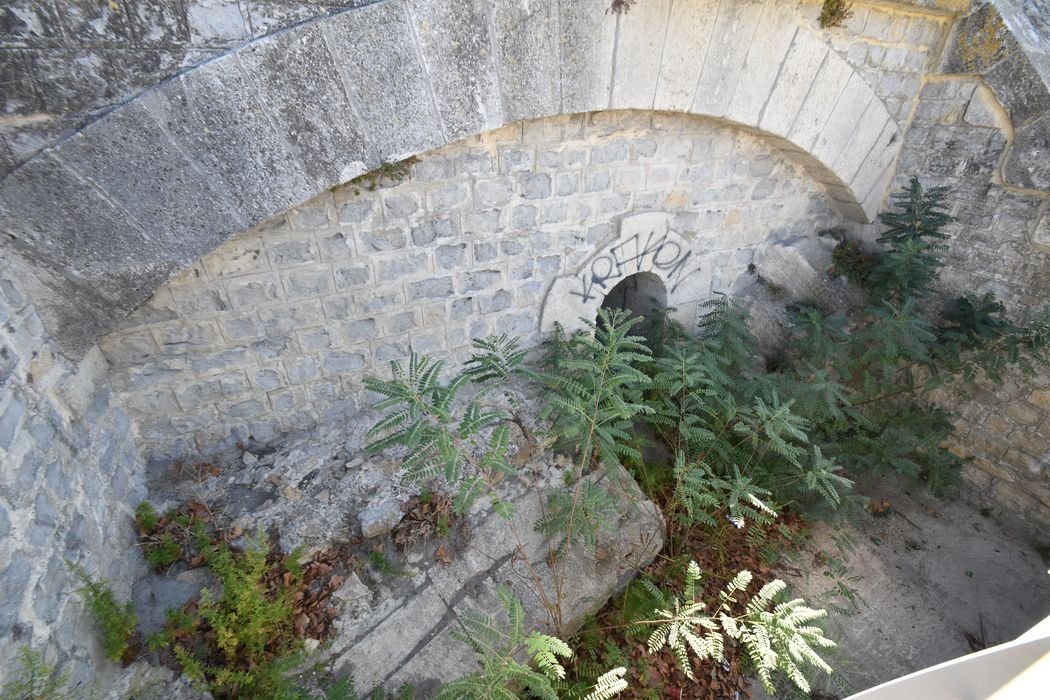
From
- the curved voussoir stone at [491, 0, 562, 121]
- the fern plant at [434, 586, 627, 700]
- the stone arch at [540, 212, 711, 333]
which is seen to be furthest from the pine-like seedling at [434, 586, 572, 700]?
the curved voussoir stone at [491, 0, 562, 121]

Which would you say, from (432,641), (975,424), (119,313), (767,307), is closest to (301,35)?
(119,313)

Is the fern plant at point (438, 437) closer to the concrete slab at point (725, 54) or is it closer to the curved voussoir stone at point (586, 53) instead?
the curved voussoir stone at point (586, 53)

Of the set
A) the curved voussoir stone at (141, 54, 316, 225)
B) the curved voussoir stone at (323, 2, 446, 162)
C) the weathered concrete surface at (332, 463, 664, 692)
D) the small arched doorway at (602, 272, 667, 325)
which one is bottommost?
the weathered concrete surface at (332, 463, 664, 692)

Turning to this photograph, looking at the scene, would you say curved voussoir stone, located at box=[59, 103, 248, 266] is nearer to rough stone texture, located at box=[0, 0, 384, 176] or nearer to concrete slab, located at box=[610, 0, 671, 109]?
rough stone texture, located at box=[0, 0, 384, 176]

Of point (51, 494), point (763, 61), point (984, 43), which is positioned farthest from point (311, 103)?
point (984, 43)

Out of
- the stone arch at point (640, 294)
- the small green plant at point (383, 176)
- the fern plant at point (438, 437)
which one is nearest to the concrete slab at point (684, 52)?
the stone arch at point (640, 294)

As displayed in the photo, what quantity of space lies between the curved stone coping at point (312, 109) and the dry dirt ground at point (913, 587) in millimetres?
3114

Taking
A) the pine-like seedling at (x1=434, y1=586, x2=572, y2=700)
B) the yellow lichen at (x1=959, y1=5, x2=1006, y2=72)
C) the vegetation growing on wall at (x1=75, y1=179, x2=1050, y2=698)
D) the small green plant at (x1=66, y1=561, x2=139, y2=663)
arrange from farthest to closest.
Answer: the yellow lichen at (x1=959, y1=5, x2=1006, y2=72) < the vegetation growing on wall at (x1=75, y1=179, x2=1050, y2=698) < the small green plant at (x1=66, y1=561, x2=139, y2=663) < the pine-like seedling at (x1=434, y1=586, x2=572, y2=700)

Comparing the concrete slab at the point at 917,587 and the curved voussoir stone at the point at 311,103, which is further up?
the curved voussoir stone at the point at 311,103

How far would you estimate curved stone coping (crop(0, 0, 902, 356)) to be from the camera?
179cm

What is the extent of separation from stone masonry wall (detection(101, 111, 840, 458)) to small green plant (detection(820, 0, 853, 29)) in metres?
0.73

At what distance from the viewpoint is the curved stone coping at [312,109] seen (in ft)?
5.86

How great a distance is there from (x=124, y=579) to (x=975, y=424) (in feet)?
18.6

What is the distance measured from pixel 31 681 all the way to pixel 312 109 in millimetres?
2153
